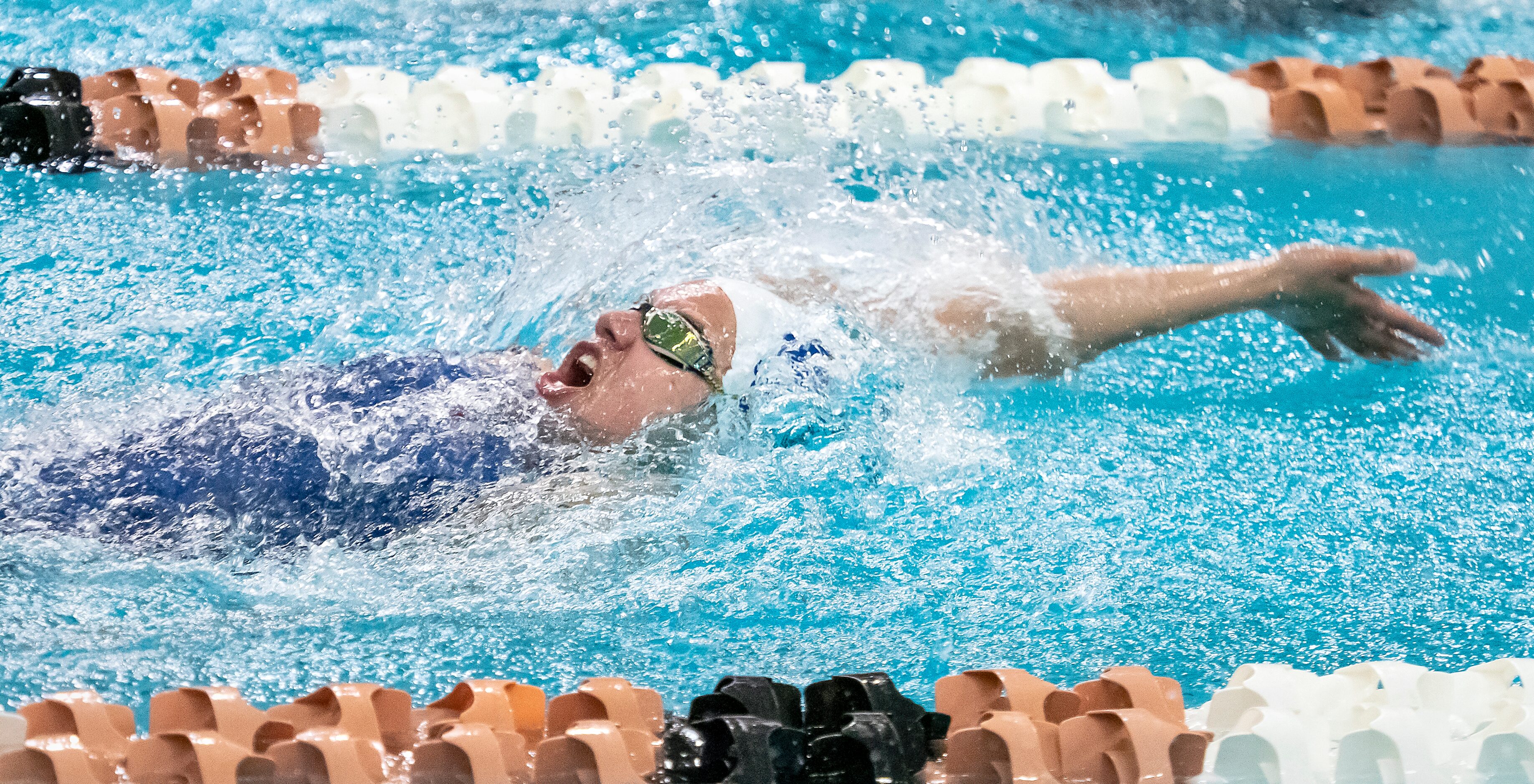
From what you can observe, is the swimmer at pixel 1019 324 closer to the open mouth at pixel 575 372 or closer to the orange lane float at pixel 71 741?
the open mouth at pixel 575 372

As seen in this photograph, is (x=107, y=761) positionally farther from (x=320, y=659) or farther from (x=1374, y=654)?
(x=1374, y=654)

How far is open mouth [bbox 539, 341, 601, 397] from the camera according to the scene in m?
1.88

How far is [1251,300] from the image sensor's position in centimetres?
210

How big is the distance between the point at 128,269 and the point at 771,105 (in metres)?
1.50

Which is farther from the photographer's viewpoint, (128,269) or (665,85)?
(665,85)

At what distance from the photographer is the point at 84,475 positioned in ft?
5.59

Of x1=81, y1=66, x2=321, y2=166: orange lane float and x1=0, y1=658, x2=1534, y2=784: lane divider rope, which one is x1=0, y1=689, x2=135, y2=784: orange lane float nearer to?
x1=0, y1=658, x2=1534, y2=784: lane divider rope

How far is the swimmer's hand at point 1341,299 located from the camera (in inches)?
82.4

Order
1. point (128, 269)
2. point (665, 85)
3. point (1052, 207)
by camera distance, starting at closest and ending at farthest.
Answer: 1. point (128, 269)
2. point (1052, 207)
3. point (665, 85)

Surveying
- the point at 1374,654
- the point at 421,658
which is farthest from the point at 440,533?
the point at 1374,654

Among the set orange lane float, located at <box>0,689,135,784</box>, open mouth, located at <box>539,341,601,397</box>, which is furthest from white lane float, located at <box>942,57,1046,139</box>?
orange lane float, located at <box>0,689,135,784</box>

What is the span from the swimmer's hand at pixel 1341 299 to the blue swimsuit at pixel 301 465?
4.22 ft

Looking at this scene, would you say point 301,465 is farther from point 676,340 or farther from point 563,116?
point 563,116

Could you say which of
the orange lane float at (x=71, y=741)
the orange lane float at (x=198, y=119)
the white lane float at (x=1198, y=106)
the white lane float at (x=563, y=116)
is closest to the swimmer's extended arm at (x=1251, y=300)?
the white lane float at (x=1198, y=106)
